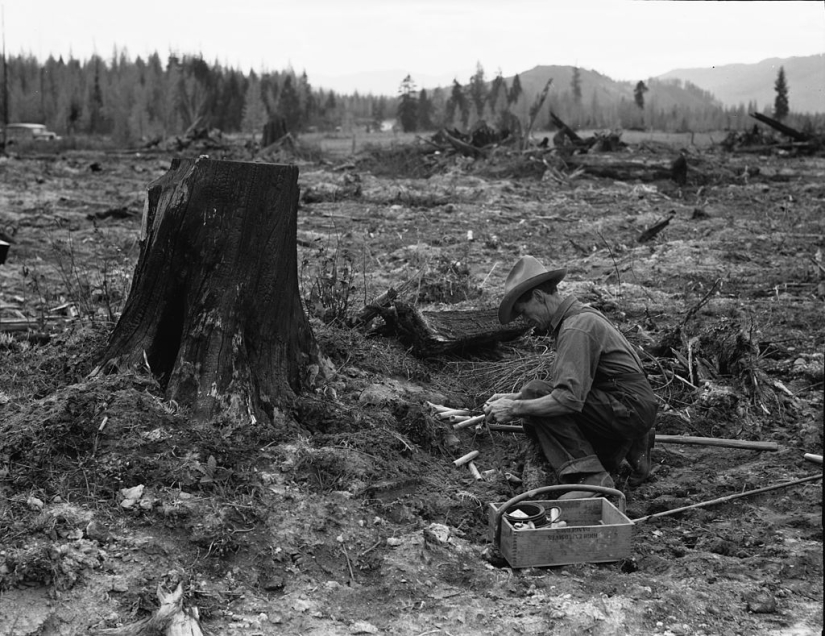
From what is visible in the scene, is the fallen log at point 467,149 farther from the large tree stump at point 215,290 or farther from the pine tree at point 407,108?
the pine tree at point 407,108

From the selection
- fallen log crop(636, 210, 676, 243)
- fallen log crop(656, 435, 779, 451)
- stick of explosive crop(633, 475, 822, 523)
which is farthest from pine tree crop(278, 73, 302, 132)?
stick of explosive crop(633, 475, 822, 523)

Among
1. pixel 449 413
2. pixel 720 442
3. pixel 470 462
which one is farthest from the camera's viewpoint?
pixel 449 413

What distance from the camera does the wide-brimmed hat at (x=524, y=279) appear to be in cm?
456

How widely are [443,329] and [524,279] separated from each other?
2.15 m

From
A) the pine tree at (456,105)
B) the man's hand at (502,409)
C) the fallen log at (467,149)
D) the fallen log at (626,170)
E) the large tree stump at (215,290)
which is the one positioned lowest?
the man's hand at (502,409)

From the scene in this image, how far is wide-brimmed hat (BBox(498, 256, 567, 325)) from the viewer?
4.56 m

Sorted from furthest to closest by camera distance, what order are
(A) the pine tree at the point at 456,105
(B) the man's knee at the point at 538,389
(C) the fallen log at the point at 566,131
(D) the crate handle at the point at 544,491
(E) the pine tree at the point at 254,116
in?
(A) the pine tree at the point at 456,105 < (E) the pine tree at the point at 254,116 < (C) the fallen log at the point at 566,131 < (B) the man's knee at the point at 538,389 < (D) the crate handle at the point at 544,491

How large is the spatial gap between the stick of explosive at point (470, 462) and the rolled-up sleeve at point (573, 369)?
836mm

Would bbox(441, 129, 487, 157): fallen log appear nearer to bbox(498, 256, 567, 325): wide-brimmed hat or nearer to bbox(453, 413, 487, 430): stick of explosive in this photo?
bbox(453, 413, 487, 430): stick of explosive

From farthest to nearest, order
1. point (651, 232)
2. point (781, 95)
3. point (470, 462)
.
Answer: point (781, 95) < point (651, 232) < point (470, 462)

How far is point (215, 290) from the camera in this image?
483 cm

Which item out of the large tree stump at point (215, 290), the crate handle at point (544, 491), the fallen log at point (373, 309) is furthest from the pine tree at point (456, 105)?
the crate handle at point (544, 491)

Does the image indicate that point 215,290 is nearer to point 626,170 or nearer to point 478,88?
point 626,170

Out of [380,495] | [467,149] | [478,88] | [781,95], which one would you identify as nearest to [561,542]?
[380,495]
